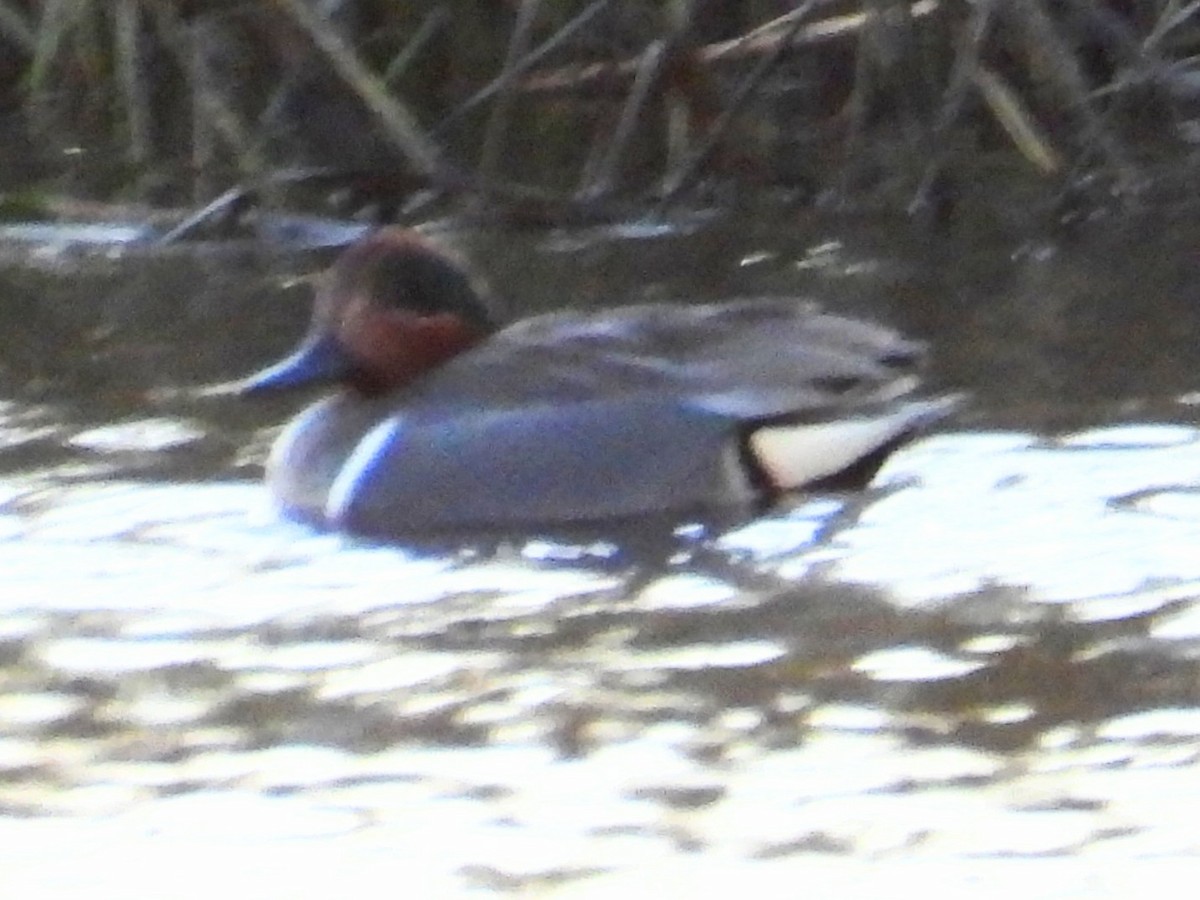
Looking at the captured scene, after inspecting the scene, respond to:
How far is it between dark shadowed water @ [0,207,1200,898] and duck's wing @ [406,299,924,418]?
0.64 feet

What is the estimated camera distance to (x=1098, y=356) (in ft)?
18.9

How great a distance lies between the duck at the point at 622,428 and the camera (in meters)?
4.79

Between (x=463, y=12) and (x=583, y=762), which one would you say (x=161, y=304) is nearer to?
(x=463, y=12)

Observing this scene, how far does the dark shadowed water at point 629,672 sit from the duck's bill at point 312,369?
168 mm

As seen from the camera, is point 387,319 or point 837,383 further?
point 387,319

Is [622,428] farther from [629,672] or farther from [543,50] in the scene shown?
[543,50]

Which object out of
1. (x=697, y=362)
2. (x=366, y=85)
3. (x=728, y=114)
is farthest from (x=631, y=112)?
(x=697, y=362)

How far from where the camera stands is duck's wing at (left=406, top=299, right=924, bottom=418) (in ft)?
15.8

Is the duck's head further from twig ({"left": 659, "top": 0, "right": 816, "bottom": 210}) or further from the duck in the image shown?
twig ({"left": 659, "top": 0, "right": 816, "bottom": 210})

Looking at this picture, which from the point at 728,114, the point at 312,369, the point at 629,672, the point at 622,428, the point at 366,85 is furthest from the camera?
the point at 728,114

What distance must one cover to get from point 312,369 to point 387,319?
0.15m

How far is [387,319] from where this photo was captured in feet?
16.9

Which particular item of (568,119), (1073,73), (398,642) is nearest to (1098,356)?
(1073,73)

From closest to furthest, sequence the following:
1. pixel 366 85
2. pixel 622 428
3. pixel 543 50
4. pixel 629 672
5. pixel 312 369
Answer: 1. pixel 629 672
2. pixel 622 428
3. pixel 312 369
4. pixel 366 85
5. pixel 543 50
